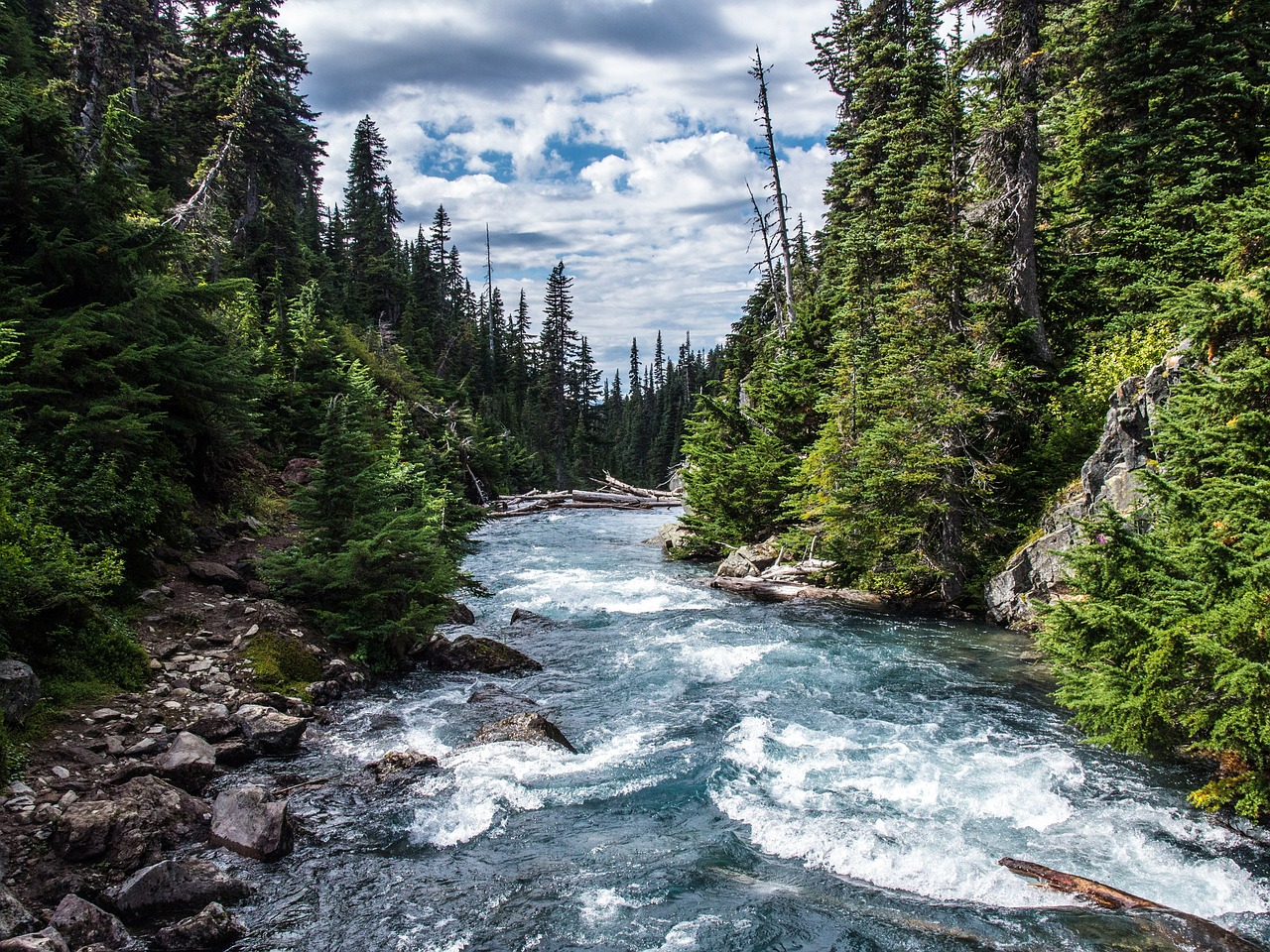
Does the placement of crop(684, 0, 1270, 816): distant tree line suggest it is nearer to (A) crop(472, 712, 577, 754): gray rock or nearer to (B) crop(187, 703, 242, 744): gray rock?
(A) crop(472, 712, 577, 754): gray rock

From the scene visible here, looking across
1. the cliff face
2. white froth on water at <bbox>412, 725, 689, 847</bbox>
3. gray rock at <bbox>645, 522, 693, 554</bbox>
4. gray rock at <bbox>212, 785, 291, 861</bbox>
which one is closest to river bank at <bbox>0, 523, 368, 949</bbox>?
gray rock at <bbox>212, 785, 291, 861</bbox>

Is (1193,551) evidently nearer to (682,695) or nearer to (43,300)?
(682,695)

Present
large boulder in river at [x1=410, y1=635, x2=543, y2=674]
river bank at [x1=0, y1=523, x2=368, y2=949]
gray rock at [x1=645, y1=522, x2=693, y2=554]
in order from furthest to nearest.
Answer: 1. gray rock at [x1=645, y1=522, x2=693, y2=554]
2. large boulder in river at [x1=410, y1=635, x2=543, y2=674]
3. river bank at [x1=0, y1=523, x2=368, y2=949]

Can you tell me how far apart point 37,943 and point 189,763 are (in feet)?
9.92

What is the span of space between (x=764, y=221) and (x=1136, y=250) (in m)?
19.1

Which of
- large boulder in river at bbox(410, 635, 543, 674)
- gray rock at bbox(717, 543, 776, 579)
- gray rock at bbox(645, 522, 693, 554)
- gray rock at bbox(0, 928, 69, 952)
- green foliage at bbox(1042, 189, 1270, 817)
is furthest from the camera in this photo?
gray rock at bbox(645, 522, 693, 554)

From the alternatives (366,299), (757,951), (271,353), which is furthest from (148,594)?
(366,299)

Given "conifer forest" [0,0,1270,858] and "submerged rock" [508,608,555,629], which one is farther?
"submerged rock" [508,608,555,629]

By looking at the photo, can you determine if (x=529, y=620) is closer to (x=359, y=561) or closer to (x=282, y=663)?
(x=359, y=561)

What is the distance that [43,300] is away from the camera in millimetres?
10469

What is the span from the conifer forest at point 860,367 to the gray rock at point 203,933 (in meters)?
3.61

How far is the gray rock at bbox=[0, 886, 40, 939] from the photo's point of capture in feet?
14.3

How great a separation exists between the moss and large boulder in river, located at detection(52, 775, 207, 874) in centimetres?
295

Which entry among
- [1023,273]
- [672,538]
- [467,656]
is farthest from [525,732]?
[672,538]
